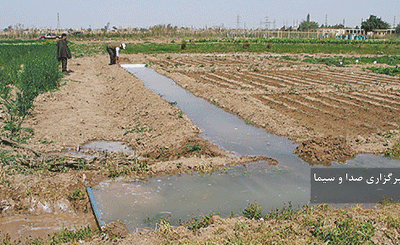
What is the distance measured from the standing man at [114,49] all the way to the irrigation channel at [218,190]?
1394 centimetres

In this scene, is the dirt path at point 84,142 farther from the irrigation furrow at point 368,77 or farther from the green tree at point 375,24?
the green tree at point 375,24

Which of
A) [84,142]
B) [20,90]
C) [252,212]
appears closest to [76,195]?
[252,212]

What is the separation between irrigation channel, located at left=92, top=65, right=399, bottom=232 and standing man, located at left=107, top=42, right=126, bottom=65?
13938 millimetres

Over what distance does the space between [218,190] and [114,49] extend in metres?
16.9

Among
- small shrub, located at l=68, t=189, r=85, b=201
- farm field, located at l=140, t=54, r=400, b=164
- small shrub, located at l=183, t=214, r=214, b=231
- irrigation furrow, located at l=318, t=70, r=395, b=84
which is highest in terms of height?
irrigation furrow, located at l=318, t=70, r=395, b=84

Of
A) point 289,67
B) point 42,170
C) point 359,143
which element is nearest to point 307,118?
point 359,143

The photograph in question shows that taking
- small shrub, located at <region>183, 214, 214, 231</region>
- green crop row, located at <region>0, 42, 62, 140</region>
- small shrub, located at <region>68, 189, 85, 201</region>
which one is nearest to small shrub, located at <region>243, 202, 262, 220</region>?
small shrub, located at <region>183, 214, 214, 231</region>

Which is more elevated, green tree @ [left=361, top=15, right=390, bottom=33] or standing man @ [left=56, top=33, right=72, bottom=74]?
green tree @ [left=361, top=15, right=390, bottom=33]

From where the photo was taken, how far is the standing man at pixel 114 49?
20.1 metres

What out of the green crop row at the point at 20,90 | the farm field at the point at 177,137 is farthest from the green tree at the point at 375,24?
the green crop row at the point at 20,90

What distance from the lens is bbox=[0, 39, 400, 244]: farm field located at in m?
4.26

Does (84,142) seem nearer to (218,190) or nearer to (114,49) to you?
(218,190)

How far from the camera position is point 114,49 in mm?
20828

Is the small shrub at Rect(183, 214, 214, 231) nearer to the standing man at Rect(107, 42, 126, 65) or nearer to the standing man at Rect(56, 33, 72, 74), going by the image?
the standing man at Rect(56, 33, 72, 74)
